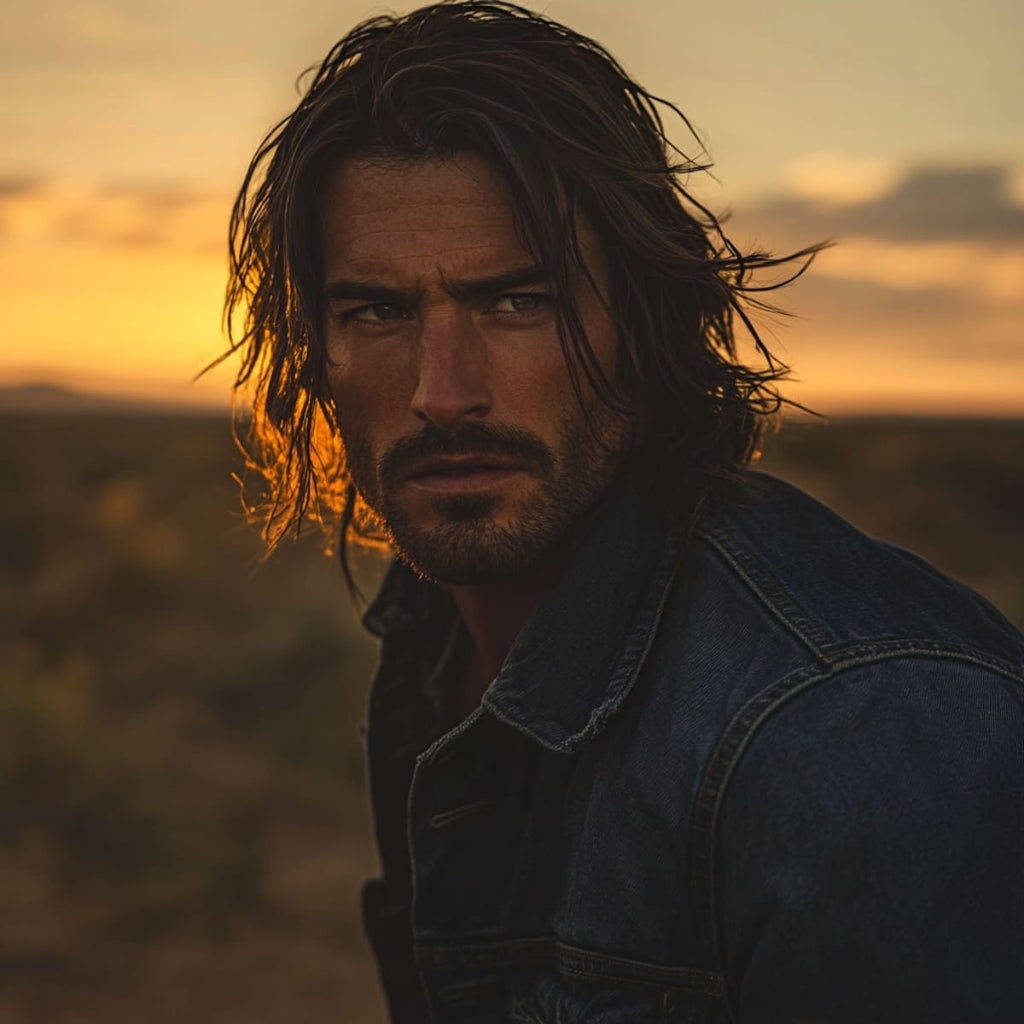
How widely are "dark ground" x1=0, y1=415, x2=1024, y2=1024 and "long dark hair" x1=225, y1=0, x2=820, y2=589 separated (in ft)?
1.80

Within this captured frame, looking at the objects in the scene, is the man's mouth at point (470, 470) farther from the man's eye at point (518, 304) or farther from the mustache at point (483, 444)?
the man's eye at point (518, 304)

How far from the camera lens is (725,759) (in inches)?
71.4

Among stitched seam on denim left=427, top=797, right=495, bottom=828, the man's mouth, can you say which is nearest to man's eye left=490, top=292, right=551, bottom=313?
the man's mouth

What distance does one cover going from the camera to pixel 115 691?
11.5 m

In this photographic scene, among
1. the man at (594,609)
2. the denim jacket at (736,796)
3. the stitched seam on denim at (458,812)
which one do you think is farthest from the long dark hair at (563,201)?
the stitched seam on denim at (458,812)

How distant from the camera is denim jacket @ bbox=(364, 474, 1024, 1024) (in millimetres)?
1660

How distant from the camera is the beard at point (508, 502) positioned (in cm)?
241

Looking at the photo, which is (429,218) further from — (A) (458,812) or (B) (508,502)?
(A) (458,812)

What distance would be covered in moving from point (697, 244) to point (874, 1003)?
1.80m

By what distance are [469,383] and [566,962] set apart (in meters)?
1.04

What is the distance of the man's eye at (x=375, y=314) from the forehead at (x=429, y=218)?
0.08 m

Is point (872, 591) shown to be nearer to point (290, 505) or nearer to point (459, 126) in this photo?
point (459, 126)

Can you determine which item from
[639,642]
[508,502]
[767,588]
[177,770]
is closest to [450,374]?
[508,502]

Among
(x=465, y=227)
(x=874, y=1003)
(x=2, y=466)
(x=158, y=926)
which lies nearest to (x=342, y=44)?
(x=465, y=227)
